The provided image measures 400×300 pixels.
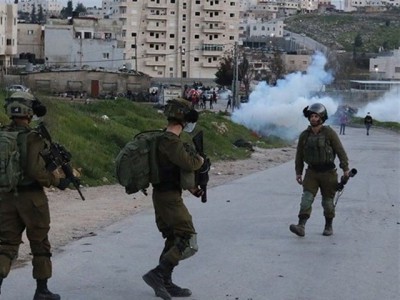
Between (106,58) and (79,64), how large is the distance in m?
3.46

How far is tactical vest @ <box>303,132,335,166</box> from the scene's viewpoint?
41.1 feet

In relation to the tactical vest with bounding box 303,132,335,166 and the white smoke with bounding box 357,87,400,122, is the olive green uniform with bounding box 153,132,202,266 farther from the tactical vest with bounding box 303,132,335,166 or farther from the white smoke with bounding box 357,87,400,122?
the white smoke with bounding box 357,87,400,122

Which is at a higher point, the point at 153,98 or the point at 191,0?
the point at 191,0

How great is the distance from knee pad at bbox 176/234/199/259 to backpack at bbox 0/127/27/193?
5.50 feet

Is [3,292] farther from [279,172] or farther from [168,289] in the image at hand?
[279,172]

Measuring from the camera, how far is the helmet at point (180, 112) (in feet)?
28.1

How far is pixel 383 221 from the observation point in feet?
48.4

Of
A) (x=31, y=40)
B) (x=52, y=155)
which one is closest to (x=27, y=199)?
(x=52, y=155)

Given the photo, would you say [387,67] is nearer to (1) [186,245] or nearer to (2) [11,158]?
(1) [186,245]

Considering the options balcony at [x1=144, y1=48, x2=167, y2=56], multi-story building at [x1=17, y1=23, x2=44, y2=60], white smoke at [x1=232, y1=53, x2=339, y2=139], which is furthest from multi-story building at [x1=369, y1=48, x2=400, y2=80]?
white smoke at [x1=232, y1=53, x2=339, y2=139]

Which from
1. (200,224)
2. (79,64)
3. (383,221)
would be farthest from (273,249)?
(79,64)

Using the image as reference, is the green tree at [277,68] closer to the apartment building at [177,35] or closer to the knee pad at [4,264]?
the apartment building at [177,35]

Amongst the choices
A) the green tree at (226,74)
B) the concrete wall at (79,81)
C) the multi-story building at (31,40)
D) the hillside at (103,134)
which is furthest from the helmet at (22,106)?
the green tree at (226,74)

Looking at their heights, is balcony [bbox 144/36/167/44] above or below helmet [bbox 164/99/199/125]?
below
